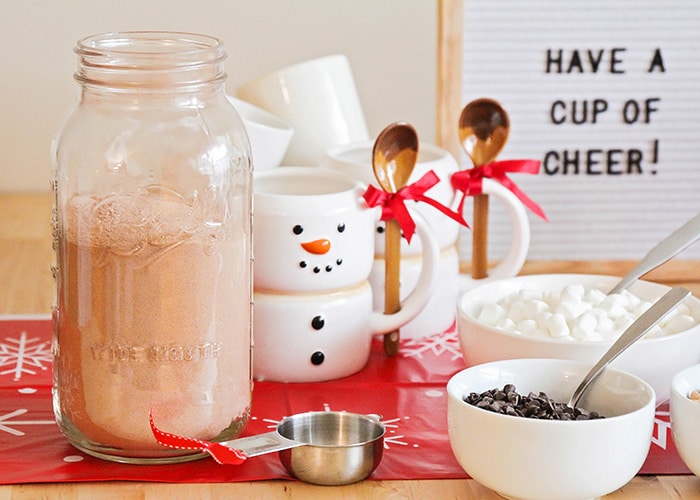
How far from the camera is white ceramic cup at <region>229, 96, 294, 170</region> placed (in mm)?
1007

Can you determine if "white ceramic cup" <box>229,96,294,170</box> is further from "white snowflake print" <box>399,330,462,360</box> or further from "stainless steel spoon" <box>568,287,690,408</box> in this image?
"stainless steel spoon" <box>568,287,690,408</box>

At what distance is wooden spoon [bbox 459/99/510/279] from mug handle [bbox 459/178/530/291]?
0.03 metres

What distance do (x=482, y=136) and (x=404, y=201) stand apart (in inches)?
5.6

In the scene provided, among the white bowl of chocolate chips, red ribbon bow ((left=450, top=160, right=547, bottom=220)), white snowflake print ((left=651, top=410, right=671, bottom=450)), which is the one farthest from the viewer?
red ribbon bow ((left=450, top=160, right=547, bottom=220))

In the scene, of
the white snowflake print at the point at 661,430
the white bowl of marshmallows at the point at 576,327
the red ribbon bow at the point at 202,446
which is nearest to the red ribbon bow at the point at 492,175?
the white bowl of marshmallows at the point at 576,327

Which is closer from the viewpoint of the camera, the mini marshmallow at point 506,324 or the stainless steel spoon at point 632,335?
the stainless steel spoon at point 632,335

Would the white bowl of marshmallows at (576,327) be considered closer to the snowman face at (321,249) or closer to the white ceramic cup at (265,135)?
the snowman face at (321,249)

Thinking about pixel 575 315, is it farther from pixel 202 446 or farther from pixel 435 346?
pixel 202 446

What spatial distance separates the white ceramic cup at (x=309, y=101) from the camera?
111 centimetres

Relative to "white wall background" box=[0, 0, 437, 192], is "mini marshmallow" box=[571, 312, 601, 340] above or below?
below

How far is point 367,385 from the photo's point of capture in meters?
0.92

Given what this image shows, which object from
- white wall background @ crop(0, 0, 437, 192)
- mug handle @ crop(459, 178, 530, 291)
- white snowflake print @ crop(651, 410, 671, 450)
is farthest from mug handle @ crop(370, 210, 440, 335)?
white wall background @ crop(0, 0, 437, 192)

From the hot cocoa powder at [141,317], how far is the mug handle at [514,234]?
1.13 feet

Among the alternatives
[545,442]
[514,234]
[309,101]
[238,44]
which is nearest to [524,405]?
[545,442]
